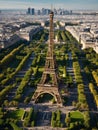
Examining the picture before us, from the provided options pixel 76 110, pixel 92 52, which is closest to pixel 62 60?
pixel 92 52

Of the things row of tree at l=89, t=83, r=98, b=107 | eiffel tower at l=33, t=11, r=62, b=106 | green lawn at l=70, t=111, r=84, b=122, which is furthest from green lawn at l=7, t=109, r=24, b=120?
row of tree at l=89, t=83, r=98, b=107

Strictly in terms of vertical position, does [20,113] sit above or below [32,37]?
above

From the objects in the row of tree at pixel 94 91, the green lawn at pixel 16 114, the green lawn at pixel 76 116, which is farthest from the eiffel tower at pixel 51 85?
the row of tree at pixel 94 91

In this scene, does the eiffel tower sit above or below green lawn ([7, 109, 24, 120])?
above

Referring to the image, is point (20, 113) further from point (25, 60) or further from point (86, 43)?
point (86, 43)

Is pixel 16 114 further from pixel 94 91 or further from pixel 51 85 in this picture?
pixel 94 91

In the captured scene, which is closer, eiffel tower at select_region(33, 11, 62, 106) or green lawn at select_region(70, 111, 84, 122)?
green lawn at select_region(70, 111, 84, 122)

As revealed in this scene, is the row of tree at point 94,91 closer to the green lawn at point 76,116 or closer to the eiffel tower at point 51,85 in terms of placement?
the green lawn at point 76,116

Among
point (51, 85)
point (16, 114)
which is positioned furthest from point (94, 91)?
point (16, 114)

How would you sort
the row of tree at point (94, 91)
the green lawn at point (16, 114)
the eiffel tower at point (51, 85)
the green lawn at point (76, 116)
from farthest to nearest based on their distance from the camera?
1. the row of tree at point (94, 91)
2. the eiffel tower at point (51, 85)
3. the green lawn at point (16, 114)
4. the green lawn at point (76, 116)

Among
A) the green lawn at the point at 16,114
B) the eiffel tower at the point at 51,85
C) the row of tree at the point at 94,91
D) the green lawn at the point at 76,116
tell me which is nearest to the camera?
the green lawn at the point at 76,116

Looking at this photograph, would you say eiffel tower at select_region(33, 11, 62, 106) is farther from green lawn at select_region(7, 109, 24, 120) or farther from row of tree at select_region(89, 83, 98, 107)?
row of tree at select_region(89, 83, 98, 107)
